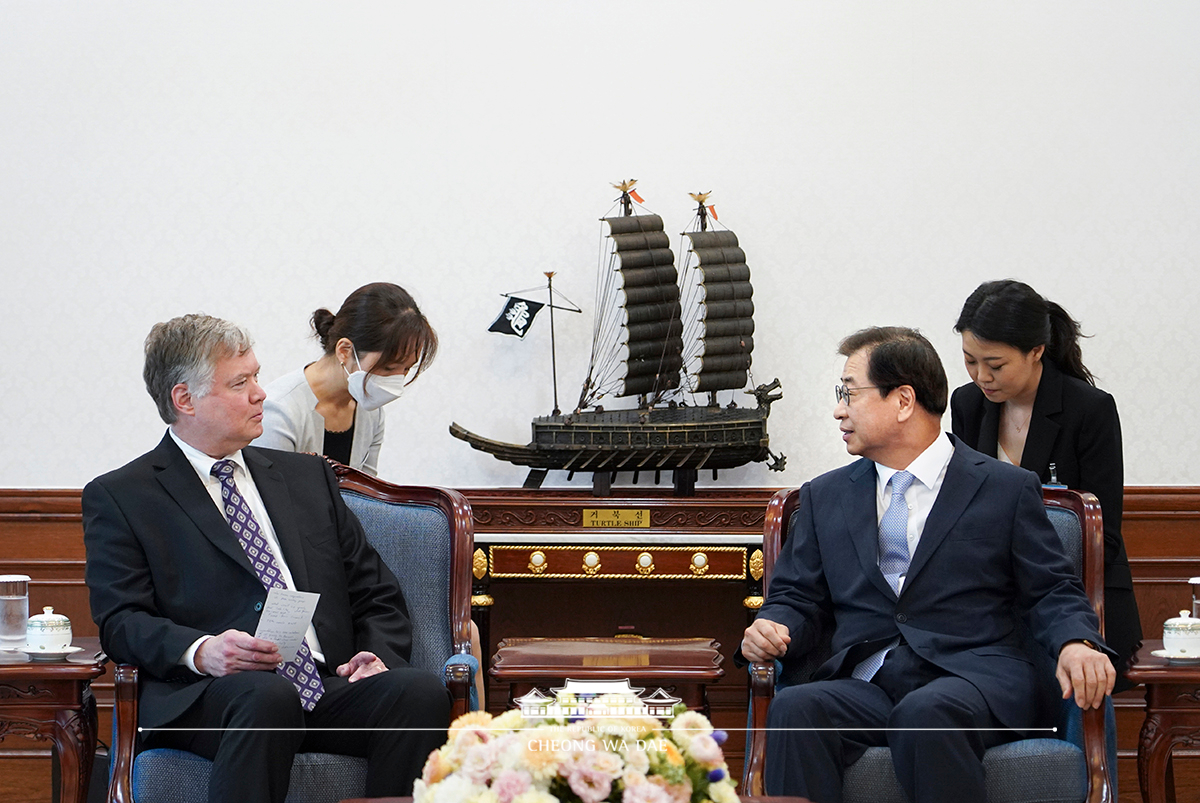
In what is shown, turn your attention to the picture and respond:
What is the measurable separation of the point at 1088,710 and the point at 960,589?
0.37 meters

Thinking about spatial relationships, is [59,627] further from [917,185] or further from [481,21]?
[917,185]

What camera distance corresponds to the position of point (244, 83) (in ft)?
15.4

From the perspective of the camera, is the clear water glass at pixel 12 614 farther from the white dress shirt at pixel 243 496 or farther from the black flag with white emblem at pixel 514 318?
the black flag with white emblem at pixel 514 318

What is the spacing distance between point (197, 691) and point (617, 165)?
2.79 metres

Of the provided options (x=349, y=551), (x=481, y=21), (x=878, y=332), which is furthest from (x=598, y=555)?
(x=481, y=21)

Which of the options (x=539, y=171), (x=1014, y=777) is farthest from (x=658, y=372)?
(x=1014, y=777)

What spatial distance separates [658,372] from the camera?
4574 millimetres

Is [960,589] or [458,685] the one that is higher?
[960,589]

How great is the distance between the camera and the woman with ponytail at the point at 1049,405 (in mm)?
3240

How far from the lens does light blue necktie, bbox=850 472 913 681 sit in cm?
284

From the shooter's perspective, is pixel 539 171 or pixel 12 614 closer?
pixel 12 614

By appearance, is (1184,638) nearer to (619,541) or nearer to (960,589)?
(960,589)

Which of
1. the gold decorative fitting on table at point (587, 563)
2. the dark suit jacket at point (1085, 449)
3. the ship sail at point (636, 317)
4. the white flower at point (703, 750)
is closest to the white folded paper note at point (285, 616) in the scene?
the white flower at point (703, 750)

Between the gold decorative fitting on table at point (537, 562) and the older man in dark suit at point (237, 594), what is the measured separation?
1.18m
